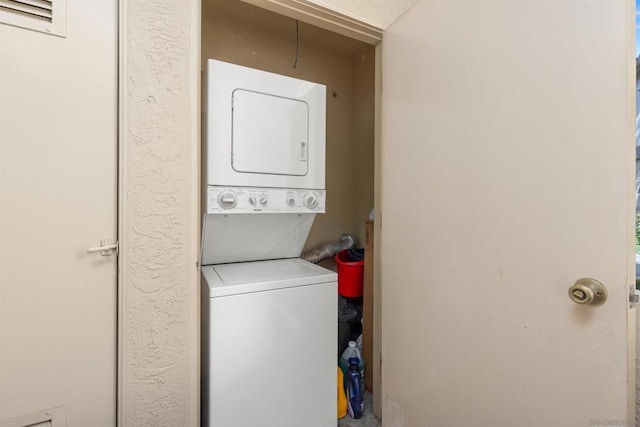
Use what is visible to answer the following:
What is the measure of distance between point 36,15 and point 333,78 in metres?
2.12

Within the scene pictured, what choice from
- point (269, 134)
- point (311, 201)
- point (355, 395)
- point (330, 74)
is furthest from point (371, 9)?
point (355, 395)

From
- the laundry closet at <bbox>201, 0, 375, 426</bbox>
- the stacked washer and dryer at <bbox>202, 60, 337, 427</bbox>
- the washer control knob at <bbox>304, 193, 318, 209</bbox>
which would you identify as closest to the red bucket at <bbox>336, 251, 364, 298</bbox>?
Result: the laundry closet at <bbox>201, 0, 375, 426</bbox>

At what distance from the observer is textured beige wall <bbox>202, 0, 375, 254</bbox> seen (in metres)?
2.29

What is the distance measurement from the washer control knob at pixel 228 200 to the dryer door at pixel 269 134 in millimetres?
142

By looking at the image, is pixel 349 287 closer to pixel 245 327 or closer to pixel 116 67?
pixel 245 327

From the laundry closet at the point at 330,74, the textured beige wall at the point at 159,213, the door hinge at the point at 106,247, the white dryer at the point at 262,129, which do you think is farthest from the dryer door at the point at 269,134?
the laundry closet at the point at 330,74

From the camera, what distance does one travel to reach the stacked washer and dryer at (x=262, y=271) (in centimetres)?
140

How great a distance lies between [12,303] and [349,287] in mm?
1868

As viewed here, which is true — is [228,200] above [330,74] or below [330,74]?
below

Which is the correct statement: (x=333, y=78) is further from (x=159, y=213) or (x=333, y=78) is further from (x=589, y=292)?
(x=589, y=292)

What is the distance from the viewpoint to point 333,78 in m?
2.70

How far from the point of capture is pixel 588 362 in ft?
2.74

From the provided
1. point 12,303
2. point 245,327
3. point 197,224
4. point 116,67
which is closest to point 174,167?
point 197,224

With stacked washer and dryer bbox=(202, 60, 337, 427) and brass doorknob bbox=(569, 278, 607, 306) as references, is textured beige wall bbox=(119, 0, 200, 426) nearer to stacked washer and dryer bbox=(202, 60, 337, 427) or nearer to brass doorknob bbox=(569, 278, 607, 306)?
stacked washer and dryer bbox=(202, 60, 337, 427)
